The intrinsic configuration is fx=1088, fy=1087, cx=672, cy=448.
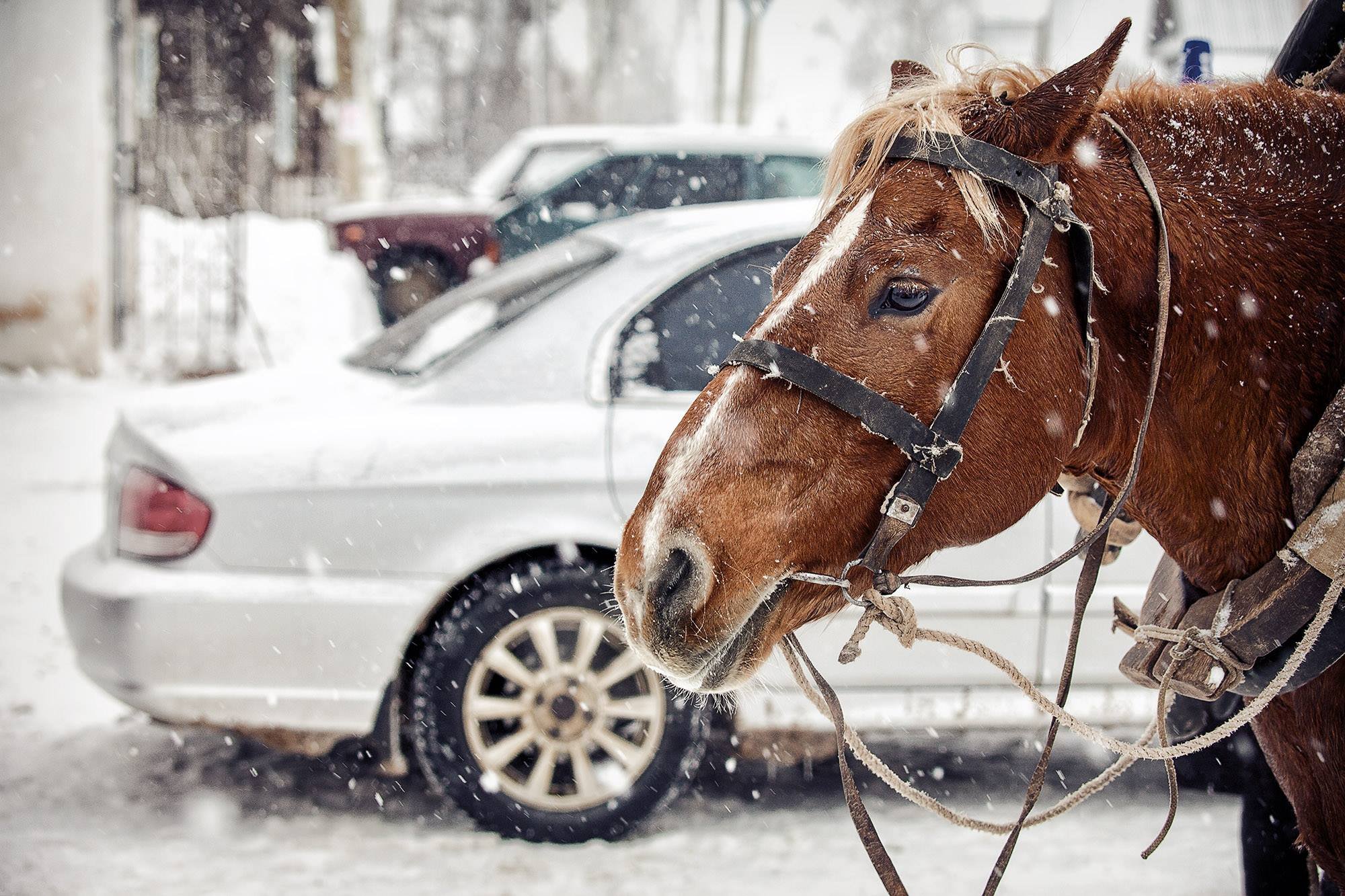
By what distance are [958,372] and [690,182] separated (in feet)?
24.9

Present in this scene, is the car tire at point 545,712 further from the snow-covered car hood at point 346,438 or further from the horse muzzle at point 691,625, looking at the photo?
the horse muzzle at point 691,625

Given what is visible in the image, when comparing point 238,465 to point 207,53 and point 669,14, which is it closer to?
point 207,53

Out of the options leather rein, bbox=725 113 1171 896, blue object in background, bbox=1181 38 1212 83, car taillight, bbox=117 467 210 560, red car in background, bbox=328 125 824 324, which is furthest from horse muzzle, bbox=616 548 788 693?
red car in background, bbox=328 125 824 324

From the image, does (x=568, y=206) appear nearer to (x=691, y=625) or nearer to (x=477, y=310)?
(x=477, y=310)

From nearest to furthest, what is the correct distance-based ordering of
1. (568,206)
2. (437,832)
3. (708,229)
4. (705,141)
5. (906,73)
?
(906,73)
(437,832)
(708,229)
(705,141)
(568,206)

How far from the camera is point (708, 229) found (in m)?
3.78

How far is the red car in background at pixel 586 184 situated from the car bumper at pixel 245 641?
5277 mm

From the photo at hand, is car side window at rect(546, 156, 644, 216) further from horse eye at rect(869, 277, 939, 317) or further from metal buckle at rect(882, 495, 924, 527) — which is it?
metal buckle at rect(882, 495, 924, 527)

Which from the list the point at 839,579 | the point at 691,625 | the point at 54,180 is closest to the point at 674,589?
the point at 691,625

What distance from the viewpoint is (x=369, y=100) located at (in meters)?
18.9

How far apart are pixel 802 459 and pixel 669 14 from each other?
4950 centimetres

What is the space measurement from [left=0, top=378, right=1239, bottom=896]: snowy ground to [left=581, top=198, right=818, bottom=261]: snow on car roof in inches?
74.5

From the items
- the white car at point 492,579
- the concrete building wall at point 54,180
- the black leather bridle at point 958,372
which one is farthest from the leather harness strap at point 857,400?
the concrete building wall at point 54,180

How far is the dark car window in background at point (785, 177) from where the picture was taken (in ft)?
28.6
